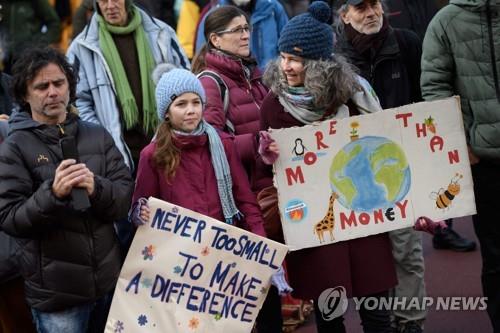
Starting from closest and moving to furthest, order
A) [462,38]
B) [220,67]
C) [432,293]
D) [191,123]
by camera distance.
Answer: [191,123] → [462,38] → [220,67] → [432,293]

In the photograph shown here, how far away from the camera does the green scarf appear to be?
267 inches

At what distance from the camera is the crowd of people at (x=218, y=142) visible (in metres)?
4.93

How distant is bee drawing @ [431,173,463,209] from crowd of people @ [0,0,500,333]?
0.11 meters

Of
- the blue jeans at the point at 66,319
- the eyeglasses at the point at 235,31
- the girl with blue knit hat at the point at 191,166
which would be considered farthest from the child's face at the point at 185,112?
the eyeglasses at the point at 235,31

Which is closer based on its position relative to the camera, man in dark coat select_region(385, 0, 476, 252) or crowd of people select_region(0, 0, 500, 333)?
crowd of people select_region(0, 0, 500, 333)

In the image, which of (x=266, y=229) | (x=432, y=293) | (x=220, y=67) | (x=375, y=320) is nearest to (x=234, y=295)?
(x=266, y=229)

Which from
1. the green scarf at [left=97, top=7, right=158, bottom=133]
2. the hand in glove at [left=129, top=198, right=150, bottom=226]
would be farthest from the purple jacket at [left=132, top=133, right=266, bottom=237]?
the green scarf at [left=97, top=7, right=158, bottom=133]

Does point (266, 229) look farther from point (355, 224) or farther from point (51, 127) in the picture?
point (51, 127)

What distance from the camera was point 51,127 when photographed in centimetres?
500

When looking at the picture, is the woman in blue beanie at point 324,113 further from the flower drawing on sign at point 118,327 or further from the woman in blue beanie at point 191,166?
the flower drawing on sign at point 118,327

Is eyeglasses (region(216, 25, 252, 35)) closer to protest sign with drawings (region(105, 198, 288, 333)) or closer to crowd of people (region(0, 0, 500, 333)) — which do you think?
crowd of people (region(0, 0, 500, 333))

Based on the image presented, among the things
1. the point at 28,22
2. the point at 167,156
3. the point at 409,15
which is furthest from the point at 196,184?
the point at 28,22

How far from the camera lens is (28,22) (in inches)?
383

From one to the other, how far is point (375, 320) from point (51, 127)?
1944 mm
